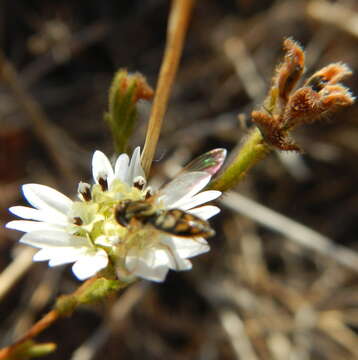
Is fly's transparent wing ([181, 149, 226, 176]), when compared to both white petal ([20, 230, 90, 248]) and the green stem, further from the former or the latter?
white petal ([20, 230, 90, 248])

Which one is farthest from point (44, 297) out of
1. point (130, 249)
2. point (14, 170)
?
point (130, 249)

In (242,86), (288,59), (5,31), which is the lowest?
(288,59)

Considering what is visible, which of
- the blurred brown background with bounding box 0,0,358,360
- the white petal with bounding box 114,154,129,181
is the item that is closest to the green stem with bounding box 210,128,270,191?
the white petal with bounding box 114,154,129,181

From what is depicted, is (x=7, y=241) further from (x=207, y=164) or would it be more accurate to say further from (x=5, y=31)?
(x=207, y=164)

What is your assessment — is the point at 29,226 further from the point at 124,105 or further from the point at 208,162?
the point at 124,105

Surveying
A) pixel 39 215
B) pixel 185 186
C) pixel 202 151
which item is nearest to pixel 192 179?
pixel 185 186

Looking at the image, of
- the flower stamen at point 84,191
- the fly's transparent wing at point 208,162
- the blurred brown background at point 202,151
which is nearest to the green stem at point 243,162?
the fly's transparent wing at point 208,162
